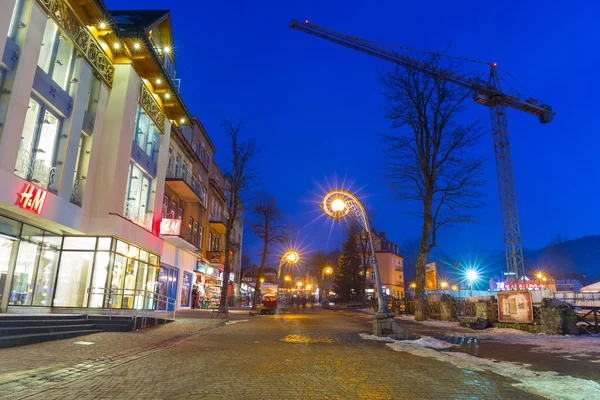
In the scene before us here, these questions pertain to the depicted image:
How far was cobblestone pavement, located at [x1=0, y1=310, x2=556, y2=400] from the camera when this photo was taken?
223 inches

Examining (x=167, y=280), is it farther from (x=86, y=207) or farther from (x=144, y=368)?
(x=144, y=368)

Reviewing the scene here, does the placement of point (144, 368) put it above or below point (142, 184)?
below

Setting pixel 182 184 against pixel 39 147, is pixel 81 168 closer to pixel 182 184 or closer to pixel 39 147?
pixel 39 147

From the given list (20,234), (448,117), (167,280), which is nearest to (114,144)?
(20,234)

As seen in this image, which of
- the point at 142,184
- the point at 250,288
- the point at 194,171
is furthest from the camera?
the point at 250,288

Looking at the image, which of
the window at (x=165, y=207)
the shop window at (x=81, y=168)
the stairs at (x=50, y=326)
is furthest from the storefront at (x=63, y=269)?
the window at (x=165, y=207)

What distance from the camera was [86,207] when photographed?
18312mm

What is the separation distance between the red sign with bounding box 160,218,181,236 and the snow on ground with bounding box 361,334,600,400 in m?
18.9

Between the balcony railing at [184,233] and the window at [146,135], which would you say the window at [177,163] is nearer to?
the balcony railing at [184,233]

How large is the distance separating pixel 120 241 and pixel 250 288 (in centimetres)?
5610

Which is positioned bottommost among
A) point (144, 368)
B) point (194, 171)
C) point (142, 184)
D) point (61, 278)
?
point (144, 368)

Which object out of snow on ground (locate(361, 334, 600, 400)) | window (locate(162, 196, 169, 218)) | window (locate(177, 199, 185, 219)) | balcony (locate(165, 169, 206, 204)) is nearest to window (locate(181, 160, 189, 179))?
balcony (locate(165, 169, 206, 204))

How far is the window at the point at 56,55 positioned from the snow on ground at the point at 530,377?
16188 millimetres

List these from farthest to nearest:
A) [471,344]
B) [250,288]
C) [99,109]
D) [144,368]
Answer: [250,288], [99,109], [471,344], [144,368]
